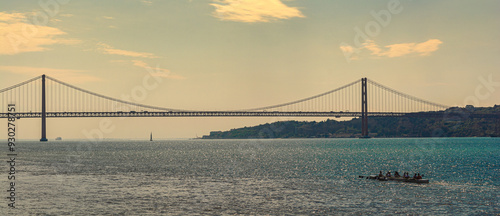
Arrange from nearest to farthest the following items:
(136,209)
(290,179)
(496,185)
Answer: (136,209) → (496,185) → (290,179)

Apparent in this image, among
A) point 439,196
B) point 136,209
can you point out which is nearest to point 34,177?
point 136,209

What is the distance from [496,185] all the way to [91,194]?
128ft

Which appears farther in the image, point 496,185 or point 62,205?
point 496,185

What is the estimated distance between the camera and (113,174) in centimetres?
6544

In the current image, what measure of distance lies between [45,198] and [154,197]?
933cm

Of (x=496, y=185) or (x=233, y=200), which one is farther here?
(x=496, y=185)

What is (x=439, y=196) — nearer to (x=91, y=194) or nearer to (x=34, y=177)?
(x=91, y=194)

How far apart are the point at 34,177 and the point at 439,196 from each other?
4614cm

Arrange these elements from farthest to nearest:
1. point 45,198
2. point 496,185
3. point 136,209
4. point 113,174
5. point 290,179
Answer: point 113,174 → point 290,179 → point 496,185 → point 45,198 → point 136,209

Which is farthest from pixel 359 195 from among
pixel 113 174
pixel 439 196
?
pixel 113 174

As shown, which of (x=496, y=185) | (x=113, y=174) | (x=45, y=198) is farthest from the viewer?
(x=113, y=174)

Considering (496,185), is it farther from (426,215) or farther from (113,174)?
(113,174)

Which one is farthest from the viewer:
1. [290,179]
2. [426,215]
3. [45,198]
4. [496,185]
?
[290,179]

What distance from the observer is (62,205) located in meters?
40.1
